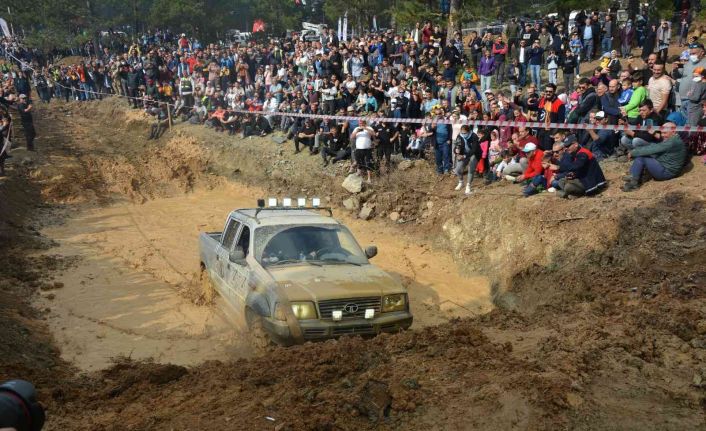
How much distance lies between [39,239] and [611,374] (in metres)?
13.8

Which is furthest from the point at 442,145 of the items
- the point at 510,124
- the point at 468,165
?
the point at 510,124

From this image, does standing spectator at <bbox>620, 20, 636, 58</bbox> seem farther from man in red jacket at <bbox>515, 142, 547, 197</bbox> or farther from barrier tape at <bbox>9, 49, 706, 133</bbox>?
man in red jacket at <bbox>515, 142, 547, 197</bbox>

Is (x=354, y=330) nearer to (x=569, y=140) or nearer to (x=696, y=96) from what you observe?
(x=569, y=140)

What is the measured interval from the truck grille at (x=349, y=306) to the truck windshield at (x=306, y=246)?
1.10 meters

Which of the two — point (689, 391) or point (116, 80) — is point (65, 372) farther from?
point (116, 80)

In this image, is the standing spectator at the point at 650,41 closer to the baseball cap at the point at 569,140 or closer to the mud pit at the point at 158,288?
the baseball cap at the point at 569,140

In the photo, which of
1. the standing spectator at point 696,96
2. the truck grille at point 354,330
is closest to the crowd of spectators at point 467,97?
the standing spectator at point 696,96

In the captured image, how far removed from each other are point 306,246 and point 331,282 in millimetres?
1150

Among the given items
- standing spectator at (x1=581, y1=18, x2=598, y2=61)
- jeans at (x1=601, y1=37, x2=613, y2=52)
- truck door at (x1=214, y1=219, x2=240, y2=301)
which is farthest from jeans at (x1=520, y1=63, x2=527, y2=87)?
truck door at (x1=214, y1=219, x2=240, y2=301)

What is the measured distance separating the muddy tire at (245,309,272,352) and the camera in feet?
18.3

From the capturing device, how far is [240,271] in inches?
350

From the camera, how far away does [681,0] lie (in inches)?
814

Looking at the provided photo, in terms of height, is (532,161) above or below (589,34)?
below

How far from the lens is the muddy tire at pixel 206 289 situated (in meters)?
10.6
